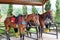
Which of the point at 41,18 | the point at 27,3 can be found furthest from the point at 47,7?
the point at 41,18

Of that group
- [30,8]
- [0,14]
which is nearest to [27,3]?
[30,8]

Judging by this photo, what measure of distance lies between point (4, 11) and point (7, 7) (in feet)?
0.98

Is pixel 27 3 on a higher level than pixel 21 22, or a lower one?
higher

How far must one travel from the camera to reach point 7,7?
775 centimetres

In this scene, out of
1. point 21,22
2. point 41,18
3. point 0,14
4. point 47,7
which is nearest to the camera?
point 21,22

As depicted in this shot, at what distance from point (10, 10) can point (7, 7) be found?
0.24m

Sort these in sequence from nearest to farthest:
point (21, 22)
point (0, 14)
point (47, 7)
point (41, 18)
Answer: point (21, 22) → point (41, 18) → point (0, 14) → point (47, 7)

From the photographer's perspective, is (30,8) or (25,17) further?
(30,8)

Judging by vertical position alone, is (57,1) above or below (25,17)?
above

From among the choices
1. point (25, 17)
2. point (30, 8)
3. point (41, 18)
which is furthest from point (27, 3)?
point (25, 17)

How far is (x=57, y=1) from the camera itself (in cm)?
804

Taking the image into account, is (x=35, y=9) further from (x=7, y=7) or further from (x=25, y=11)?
(x=7, y=7)

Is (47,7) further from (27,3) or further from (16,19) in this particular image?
(16,19)

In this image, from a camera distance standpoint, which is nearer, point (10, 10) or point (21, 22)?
point (21, 22)
